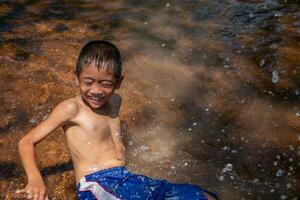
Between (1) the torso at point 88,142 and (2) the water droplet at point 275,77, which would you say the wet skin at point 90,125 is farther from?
(2) the water droplet at point 275,77

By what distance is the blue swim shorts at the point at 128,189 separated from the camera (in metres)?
2.87

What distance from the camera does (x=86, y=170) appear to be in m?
3.07

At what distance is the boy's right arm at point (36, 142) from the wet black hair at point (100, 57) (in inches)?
10.9

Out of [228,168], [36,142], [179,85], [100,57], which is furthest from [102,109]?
[179,85]

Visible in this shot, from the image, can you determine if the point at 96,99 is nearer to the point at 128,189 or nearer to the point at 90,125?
the point at 90,125

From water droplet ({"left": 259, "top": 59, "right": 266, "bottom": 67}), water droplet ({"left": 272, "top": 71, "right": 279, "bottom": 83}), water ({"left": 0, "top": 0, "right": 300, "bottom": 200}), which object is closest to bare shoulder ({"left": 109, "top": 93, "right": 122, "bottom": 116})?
water ({"left": 0, "top": 0, "right": 300, "bottom": 200})

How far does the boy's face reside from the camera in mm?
2916

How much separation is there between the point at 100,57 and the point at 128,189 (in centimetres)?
92

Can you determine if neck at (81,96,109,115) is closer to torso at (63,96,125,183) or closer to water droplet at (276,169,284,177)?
torso at (63,96,125,183)

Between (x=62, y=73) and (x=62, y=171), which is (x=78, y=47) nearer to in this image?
(x=62, y=73)

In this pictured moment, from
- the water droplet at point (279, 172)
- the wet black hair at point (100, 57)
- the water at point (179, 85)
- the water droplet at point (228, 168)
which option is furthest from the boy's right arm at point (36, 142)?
the water droplet at point (279, 172)

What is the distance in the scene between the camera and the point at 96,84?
116 inches

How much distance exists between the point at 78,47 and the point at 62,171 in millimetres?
2140

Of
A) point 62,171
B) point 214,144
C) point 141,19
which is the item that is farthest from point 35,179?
point 141,19
